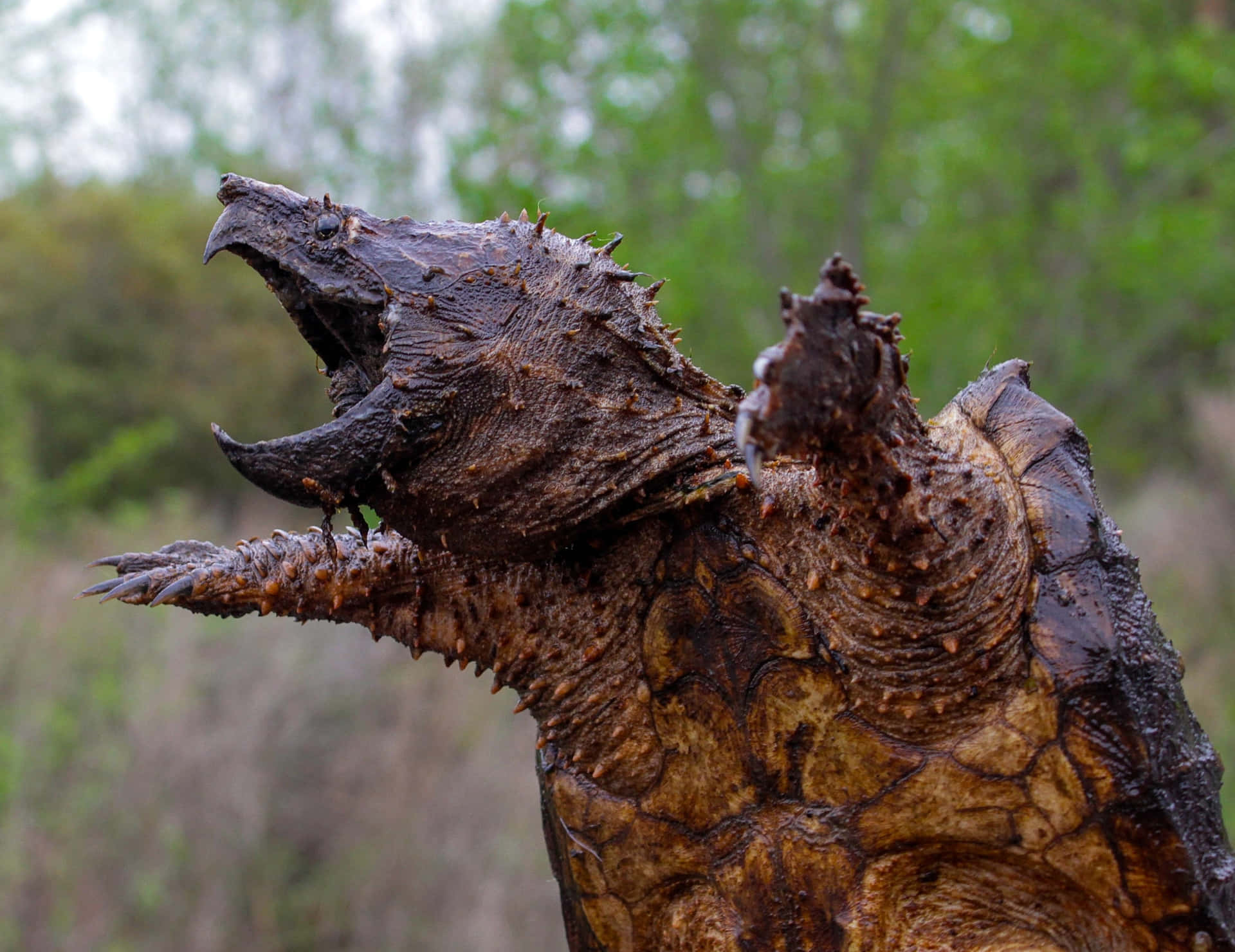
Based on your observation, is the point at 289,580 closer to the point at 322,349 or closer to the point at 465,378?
the point at 322,349

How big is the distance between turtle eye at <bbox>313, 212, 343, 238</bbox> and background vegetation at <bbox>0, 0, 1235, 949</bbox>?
4.93 m

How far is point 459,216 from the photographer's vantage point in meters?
8.82

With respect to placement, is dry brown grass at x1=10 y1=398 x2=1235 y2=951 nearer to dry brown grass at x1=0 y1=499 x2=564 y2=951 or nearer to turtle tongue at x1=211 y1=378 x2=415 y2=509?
dry brown grass at x1=0 y1=499 x2=564 y2=951

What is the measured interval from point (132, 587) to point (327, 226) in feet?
2.67

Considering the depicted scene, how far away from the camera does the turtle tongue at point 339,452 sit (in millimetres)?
1411

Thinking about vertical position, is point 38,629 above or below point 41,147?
below

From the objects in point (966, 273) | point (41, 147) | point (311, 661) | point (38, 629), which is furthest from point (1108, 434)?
point (41, 147)

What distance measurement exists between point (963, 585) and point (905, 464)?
0.63 ft

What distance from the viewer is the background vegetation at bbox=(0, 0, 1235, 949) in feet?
19.2

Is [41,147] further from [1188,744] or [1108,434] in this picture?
[1188,744]

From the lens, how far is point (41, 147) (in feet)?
50.5

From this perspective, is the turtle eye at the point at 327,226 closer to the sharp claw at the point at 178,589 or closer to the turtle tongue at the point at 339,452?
the turtle tongue at the point at 339,452

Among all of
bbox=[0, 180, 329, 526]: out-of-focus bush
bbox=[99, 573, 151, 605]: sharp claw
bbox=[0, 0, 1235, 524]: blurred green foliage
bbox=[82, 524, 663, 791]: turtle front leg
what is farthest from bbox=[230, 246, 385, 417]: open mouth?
bbox=[0, 180, 329, 526]: out-of-focus bush

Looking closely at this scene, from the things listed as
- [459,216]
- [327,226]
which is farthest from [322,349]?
[459,216]
